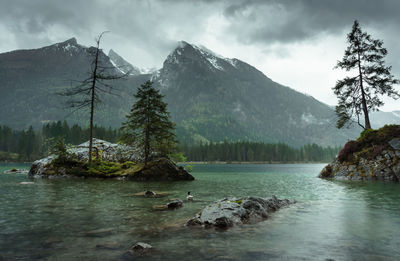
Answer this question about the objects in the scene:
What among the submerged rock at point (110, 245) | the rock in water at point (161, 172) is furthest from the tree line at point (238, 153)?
the submerged rock at point (110, 245)

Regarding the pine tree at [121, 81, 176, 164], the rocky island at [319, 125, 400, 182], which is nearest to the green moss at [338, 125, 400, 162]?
the rocky island at [319, 125, 400, 182]

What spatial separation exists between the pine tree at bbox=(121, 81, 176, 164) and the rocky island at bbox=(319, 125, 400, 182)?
23.8 meters

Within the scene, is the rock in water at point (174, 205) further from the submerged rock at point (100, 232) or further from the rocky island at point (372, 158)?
the rocky island at point (372, 158)

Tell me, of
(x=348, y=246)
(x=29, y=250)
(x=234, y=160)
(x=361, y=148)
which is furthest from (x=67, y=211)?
(x=234, y=160)

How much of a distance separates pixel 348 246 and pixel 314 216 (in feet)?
14.4

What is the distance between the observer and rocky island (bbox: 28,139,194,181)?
106 feet

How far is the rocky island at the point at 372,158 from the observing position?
28422 mm

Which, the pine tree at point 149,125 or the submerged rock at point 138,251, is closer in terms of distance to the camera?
the submerged rock at point 138,251

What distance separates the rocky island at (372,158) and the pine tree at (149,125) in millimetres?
23849

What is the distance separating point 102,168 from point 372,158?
3548 centimetres

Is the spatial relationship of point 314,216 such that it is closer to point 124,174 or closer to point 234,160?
point 124,174

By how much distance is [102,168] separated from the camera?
33.6 meters

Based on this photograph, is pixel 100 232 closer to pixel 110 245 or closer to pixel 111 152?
pixel 110 245

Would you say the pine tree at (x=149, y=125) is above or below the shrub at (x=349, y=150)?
above
